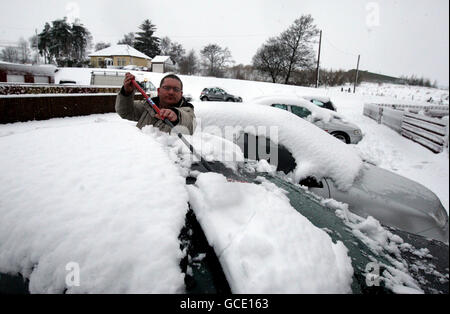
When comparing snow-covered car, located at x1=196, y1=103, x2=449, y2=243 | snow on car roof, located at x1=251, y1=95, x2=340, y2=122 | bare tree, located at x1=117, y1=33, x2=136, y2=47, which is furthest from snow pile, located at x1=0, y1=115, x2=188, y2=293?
Result: bare tree, located at x1=117, y1=33, x2=136, y2=47

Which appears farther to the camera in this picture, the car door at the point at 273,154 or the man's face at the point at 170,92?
the man's face at the point at 170,92

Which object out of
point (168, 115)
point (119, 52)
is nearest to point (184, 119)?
point (168, 115)

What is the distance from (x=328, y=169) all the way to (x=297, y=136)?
55cm

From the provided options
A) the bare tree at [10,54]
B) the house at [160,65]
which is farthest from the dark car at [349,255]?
the bare tree at [10,54]

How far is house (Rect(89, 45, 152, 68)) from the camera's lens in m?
44.1

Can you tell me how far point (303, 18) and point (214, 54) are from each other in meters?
24.2

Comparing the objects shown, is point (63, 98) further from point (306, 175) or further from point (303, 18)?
point (303, 18)

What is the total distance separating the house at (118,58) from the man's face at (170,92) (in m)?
47.5

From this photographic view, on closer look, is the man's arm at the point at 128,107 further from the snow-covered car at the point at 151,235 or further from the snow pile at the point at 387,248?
the snow pile at the point at 387,248

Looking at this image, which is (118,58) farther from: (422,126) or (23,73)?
(422,126)

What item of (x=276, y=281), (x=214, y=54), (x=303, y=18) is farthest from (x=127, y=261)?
(x=214, y=54)

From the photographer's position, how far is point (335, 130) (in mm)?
7215

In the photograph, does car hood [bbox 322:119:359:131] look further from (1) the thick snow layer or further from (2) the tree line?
(2) the tree line

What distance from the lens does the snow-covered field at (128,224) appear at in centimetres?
84
